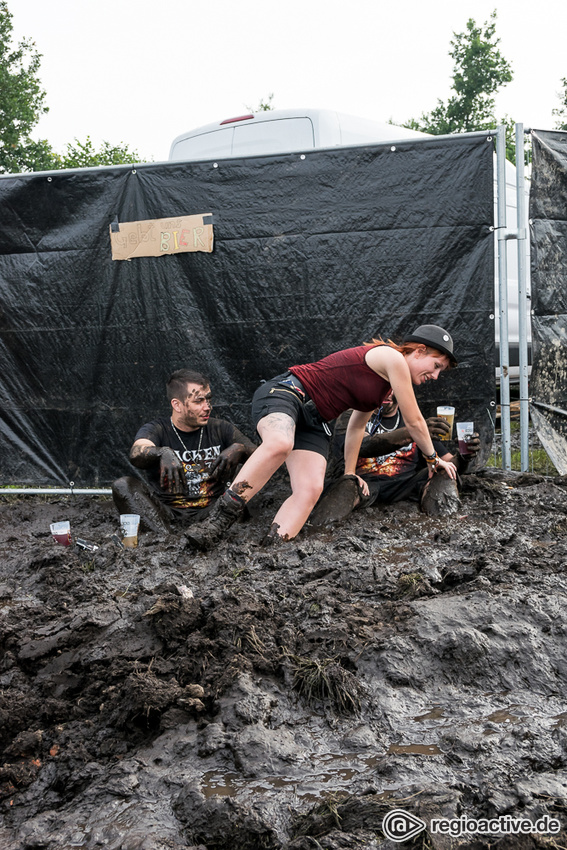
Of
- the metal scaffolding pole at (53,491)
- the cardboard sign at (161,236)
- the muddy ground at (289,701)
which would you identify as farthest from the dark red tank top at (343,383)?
the metal scaffolding pole at (53,491)

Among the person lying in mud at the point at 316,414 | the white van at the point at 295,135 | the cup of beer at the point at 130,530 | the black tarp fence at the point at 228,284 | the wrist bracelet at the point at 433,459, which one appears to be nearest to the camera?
the person lying in mud at the point at 316,414

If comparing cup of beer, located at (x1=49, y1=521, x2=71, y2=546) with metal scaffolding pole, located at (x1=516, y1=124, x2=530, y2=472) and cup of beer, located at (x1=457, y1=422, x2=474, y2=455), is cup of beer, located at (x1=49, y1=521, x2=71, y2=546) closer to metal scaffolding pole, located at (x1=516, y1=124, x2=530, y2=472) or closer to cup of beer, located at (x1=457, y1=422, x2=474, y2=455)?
cup of beer, located at (x1=457, y1=422, x2=474, y2=455)

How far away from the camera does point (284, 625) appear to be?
120 inches

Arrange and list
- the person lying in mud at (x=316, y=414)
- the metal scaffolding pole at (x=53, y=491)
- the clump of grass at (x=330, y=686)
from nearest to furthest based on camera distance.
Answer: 1. the clump of grass at (x=330, y=686)
2. the person lying in mud at (x=316, y=414)
3. the metal scaffolding pole at (x=53, y=491)

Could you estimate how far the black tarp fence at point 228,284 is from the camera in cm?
547

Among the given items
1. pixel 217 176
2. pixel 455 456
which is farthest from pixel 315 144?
pixel 455 456

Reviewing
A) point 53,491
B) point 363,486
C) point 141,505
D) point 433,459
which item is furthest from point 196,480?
point 433,459

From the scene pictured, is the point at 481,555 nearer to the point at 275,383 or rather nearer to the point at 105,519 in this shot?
the point at 275,383

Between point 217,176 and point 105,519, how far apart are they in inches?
115

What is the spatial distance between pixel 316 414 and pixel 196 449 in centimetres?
101

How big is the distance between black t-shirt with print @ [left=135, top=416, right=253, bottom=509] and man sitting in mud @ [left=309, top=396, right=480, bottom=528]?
807 millimetres

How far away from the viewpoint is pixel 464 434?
543cm

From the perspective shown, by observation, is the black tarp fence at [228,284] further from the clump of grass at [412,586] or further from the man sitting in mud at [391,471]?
the clump of grass at [412,586]

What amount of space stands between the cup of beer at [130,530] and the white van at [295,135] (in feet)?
11.6
